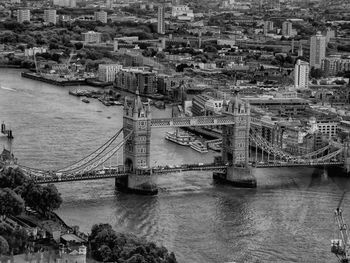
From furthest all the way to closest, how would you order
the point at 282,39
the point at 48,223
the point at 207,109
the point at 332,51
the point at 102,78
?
the point at 282,39, the point at 332,51, the point at 102,78, the point at 207,109, the point at 48,223

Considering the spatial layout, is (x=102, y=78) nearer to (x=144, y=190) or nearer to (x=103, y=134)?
(x=103, y=134)

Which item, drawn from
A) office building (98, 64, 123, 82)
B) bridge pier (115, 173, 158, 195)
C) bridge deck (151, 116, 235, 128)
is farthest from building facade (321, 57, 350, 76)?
bridge pier (115, 173, 158, 195)

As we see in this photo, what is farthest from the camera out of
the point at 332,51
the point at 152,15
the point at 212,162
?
the point at 152,15

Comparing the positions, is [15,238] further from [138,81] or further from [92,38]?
[92,38]

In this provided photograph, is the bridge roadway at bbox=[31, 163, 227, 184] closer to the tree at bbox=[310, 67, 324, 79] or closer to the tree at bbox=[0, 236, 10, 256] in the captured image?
the tree at bbox=[0, 236, 10, 256]

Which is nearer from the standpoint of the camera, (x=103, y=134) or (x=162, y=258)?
(x=162, y=258)

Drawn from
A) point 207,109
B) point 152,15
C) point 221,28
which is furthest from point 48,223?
point 152,15

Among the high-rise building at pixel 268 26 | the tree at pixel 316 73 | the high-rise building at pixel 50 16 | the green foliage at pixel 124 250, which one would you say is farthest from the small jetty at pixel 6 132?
the high-rise building at pixel 50 16
